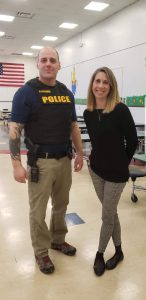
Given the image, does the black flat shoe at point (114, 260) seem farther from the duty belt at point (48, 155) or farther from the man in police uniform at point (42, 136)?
the duty belt at point (48, 155)

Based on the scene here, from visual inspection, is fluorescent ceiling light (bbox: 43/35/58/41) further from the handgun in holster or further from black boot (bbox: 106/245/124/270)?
black boot (bbox: 106/245/124/270)

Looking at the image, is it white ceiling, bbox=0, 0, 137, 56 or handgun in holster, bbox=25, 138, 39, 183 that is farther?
white ceiling, bbox=0, 0, 137, 56

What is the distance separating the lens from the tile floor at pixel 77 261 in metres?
2.10

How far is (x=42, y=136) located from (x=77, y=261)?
115 cm

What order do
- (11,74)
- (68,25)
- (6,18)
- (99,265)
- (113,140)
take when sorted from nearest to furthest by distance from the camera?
1. (113,140)
2. (99,265)
3. (6,18)
4. (68,25)
5. (11,74)

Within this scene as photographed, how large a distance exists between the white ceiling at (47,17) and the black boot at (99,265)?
7.07 metres

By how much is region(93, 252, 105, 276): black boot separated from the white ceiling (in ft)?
23.2

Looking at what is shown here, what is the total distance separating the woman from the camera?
2016mm

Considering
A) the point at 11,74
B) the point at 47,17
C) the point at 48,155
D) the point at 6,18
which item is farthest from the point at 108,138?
the point at 11,74

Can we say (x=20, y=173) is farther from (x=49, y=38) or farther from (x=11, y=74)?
(x=11, y=74)

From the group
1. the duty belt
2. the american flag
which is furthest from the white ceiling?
the duty belt

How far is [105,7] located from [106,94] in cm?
712

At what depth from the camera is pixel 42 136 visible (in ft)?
7.13

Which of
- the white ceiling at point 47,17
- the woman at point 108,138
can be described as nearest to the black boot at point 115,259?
the woman at point 108,138
